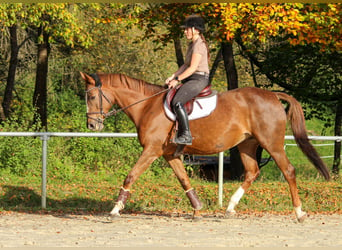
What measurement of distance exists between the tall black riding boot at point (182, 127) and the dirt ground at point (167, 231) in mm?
1184

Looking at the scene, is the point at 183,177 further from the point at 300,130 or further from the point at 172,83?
the point at 300,130

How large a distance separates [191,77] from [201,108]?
0.47m

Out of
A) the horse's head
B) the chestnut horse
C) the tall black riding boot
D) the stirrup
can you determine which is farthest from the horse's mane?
the stirrup

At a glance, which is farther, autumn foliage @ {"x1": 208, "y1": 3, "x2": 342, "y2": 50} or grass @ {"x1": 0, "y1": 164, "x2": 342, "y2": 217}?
autumn foliage @ {"x1": 208, "y1": 3, "x2": 342, "y2": 50}

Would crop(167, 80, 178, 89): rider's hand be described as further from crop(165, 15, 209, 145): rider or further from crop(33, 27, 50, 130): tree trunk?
crop(33, 27, 50, 130): tree trunk

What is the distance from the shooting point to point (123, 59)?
2453cm

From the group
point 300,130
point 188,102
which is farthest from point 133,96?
point 300,130

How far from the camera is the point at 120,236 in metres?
7.32

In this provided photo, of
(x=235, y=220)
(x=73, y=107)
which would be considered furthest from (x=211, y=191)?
(x=73, y=107)

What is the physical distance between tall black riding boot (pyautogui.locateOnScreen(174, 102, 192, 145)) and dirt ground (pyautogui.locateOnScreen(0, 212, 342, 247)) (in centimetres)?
118

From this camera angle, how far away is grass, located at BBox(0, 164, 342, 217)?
35.8 ft

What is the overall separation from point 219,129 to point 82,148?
6.84 meters

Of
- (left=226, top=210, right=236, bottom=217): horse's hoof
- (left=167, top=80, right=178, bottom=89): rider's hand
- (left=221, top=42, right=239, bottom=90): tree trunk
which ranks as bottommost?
(left=226, top=210, right=236, bottom=217): horse's hoof

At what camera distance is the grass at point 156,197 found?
10.9 meters
